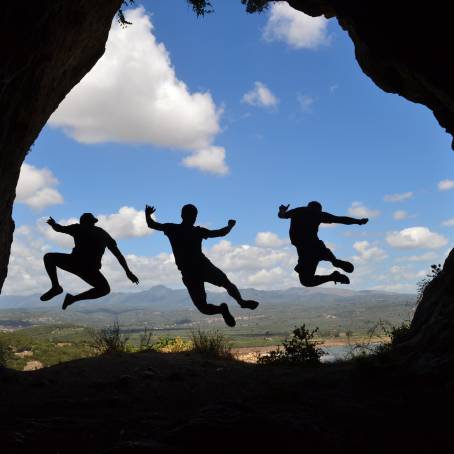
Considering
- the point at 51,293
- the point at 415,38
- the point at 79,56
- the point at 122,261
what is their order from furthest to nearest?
the point at 79,56 → the point at 122,261 → the point at 51,293 → the point at 415,38

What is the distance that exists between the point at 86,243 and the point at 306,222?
194 inches

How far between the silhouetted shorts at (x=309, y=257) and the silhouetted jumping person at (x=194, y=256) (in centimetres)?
151

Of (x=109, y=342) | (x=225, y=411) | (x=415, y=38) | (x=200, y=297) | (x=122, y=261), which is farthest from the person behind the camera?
(x=109, y=342)

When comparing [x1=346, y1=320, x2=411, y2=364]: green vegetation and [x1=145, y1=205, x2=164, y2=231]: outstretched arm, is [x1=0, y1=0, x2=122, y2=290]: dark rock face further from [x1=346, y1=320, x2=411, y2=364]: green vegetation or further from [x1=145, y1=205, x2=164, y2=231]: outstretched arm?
[x1=346, y1=320, x2=411, y2=364]: green vegetation

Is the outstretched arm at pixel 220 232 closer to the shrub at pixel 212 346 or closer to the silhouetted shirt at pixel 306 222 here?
the silhouetted shirt at pixel 306 222

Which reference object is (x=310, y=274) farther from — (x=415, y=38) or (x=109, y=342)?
(x=109, y=342)

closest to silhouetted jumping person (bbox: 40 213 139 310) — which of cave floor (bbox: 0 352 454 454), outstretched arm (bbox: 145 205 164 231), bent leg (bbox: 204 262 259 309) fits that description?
outstretched arm (bbox: 145 205 164 231)

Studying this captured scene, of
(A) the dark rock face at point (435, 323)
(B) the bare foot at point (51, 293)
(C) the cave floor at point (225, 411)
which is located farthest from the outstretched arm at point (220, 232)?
(A) the dark rock face at point (435, 323)

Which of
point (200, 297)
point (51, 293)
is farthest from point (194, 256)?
point (51, 293)

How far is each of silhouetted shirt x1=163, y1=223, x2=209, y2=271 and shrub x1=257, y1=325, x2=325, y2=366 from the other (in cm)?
316

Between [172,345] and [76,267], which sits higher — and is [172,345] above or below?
below

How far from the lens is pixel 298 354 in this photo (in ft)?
33.7

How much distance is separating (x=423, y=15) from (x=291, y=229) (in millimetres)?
5004

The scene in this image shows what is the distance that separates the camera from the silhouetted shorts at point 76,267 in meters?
9.22
